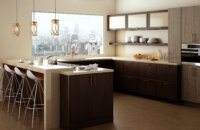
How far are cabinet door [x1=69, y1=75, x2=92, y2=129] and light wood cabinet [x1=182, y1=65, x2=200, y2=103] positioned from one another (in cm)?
279

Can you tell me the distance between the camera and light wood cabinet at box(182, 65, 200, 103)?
7113mm

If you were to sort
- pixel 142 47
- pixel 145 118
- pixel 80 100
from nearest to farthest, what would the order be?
pixel 80 100 → pixel 145 118 → pixel 142 47

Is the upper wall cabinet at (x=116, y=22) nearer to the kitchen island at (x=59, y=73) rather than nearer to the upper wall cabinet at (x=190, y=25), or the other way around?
the kitchen island at (x=59, y=73)

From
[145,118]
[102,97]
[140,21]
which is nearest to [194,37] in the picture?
[140,21]

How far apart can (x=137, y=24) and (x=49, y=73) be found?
400 centimetres

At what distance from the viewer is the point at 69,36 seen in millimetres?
9180

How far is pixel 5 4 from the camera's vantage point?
305 inches

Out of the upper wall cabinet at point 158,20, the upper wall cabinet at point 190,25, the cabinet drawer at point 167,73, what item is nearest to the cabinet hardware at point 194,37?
the upper wall cabinet at point 190,25

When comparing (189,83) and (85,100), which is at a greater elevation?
(189,83)

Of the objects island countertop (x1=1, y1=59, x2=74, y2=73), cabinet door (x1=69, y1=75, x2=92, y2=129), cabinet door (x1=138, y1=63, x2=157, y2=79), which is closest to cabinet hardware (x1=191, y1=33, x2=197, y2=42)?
cabinet door (x1=138, y1=63, x2=157, y2=79)

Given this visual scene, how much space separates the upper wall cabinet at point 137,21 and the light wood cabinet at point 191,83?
72.6 inches

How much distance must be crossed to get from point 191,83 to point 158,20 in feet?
6.32

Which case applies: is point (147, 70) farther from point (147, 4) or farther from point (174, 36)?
point (147, 4)

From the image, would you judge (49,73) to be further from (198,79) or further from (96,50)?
(96,50)
